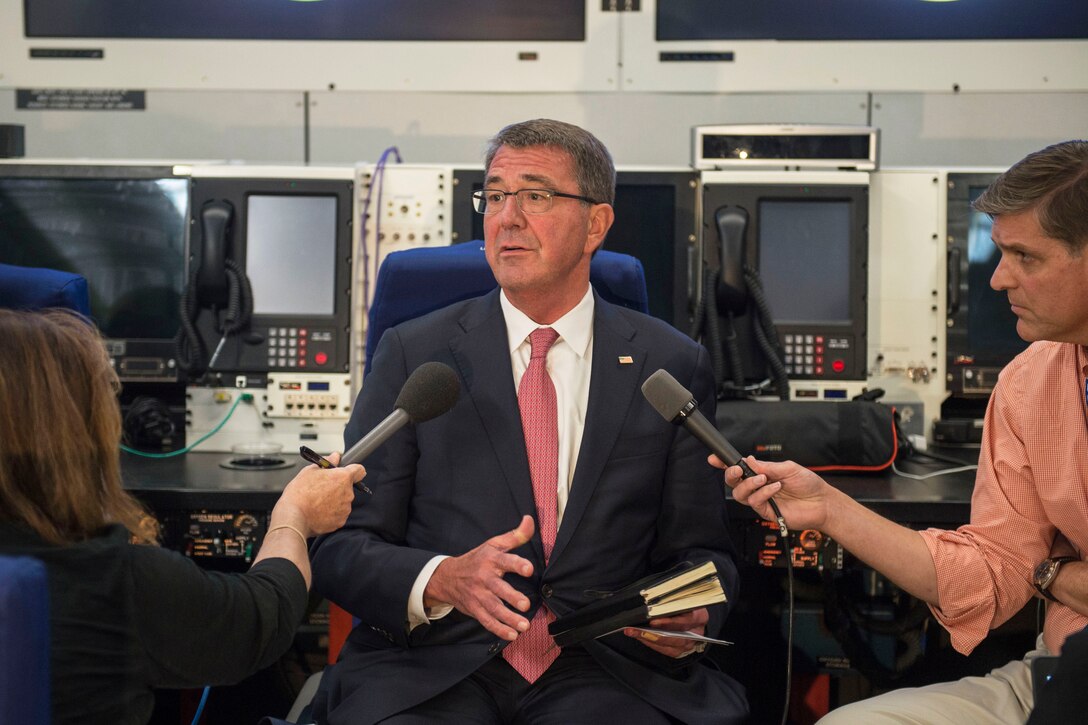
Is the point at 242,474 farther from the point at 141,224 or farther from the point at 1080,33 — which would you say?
the point at 1080,33

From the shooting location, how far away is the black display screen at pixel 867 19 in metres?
3.11

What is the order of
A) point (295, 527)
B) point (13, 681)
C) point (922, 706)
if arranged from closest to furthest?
point (13, 681) < point (295, 527) < point (922, 706)

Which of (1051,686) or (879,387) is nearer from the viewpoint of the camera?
(1051,686)

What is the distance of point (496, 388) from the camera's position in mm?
1890

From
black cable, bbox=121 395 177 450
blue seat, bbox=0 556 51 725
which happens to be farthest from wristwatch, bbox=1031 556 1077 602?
black cable, bbox=121 395 177 450

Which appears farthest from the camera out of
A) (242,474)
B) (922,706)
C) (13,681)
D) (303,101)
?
(303,101)

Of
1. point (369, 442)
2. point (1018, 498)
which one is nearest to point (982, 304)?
point (1018, 498)

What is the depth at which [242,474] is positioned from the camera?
2.44 metres

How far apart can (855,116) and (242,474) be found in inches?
80.6

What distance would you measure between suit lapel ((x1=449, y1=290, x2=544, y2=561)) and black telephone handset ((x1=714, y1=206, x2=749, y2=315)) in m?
0.83

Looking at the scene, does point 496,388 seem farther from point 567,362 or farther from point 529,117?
point 529,117

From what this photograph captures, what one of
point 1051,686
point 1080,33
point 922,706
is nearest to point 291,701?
point 922,706

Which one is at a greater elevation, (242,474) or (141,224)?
(141,224)

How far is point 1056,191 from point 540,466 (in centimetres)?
94
